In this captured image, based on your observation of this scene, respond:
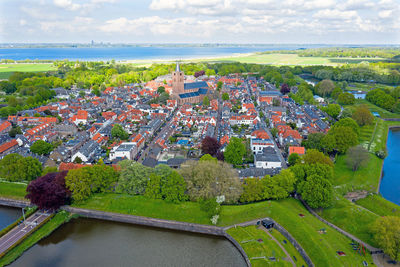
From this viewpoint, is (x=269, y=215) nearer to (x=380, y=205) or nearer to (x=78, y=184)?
(x=380, y=205)

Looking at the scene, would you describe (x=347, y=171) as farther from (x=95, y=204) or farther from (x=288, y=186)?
(x=95, y=204)

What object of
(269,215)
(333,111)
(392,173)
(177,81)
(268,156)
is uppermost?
(177,81)

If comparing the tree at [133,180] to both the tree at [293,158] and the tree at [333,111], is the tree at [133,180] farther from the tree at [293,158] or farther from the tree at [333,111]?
the tree at [333,111]

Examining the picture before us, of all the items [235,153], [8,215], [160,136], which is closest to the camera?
[8,215]

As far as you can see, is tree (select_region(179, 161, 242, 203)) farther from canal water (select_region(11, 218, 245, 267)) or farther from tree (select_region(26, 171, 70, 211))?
tree (select_region(26, 171, 70, 211))

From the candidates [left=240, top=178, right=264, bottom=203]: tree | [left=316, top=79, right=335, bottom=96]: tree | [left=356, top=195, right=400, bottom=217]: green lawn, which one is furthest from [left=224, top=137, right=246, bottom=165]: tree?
[left=316, top=79, right=335, bottom=96]: tree

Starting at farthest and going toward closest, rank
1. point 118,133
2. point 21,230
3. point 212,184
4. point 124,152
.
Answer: point 118,133 → point 124,152 → point 212,184 → point 21,230

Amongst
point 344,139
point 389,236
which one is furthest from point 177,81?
point 389,236
